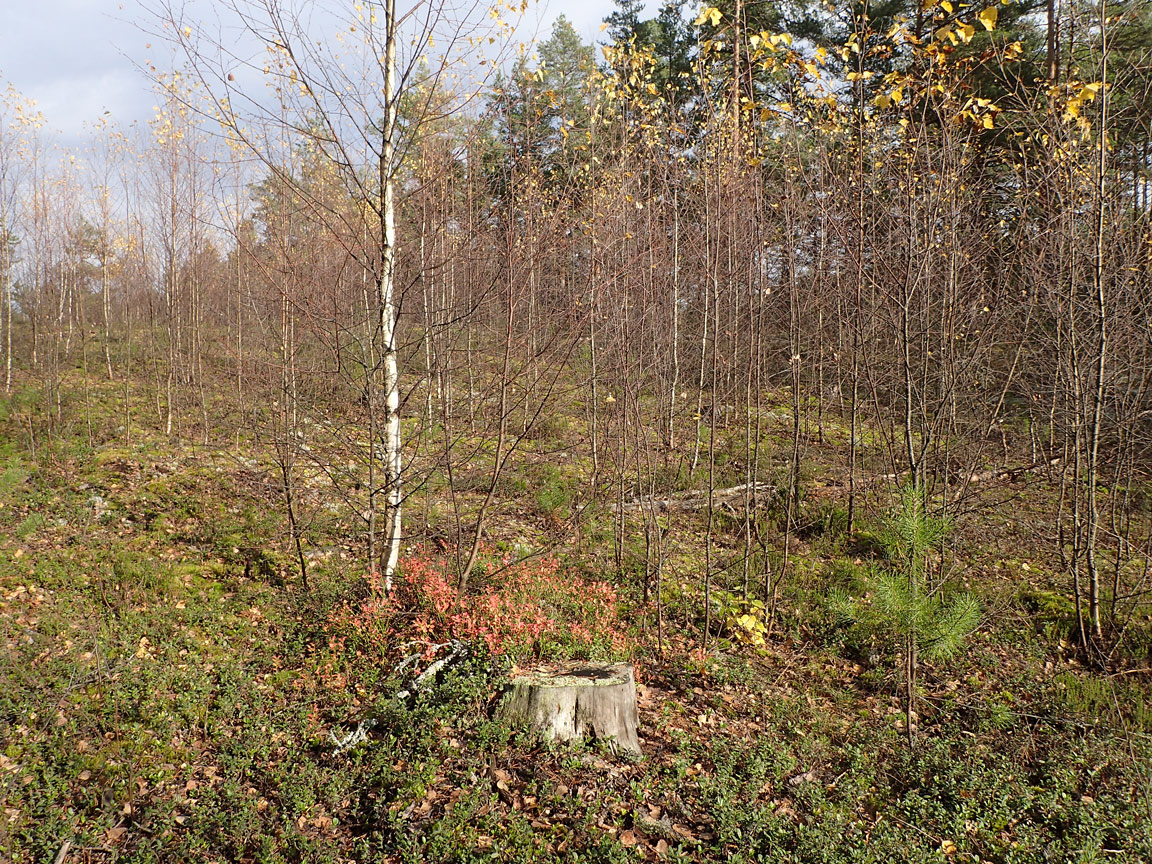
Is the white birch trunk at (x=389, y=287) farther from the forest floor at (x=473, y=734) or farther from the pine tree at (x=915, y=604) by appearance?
the pine tree at (x=915, y=604)

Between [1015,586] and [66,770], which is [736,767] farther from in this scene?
[1015,586]

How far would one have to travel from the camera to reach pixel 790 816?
332 centimetres

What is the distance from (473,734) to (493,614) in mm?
940

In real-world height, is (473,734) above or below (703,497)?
below

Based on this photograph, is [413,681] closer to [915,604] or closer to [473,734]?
[473,734]

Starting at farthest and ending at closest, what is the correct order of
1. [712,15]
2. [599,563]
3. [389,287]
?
[599,563] → [389,287] → [712,15]

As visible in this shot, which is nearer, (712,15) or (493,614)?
(712,15)

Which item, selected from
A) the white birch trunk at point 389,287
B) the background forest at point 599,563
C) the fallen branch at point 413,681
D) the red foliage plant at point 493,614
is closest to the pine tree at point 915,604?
the background forest at point 599,563

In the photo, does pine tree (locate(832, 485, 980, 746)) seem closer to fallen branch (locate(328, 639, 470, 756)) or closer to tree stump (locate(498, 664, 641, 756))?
tree stump (locate(498, 664, 641, 756))

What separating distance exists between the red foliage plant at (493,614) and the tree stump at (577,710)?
1.48 feet

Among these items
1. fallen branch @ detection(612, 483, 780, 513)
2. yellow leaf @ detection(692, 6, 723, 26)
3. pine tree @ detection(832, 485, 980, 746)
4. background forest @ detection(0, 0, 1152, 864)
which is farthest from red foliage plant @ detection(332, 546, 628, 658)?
yellow leaf @ detection(692, 6, 723, 26)

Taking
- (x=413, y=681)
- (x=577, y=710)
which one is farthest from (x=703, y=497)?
(x=413, y=681)

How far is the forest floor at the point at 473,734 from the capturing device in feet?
9.98

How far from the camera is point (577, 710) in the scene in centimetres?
385
